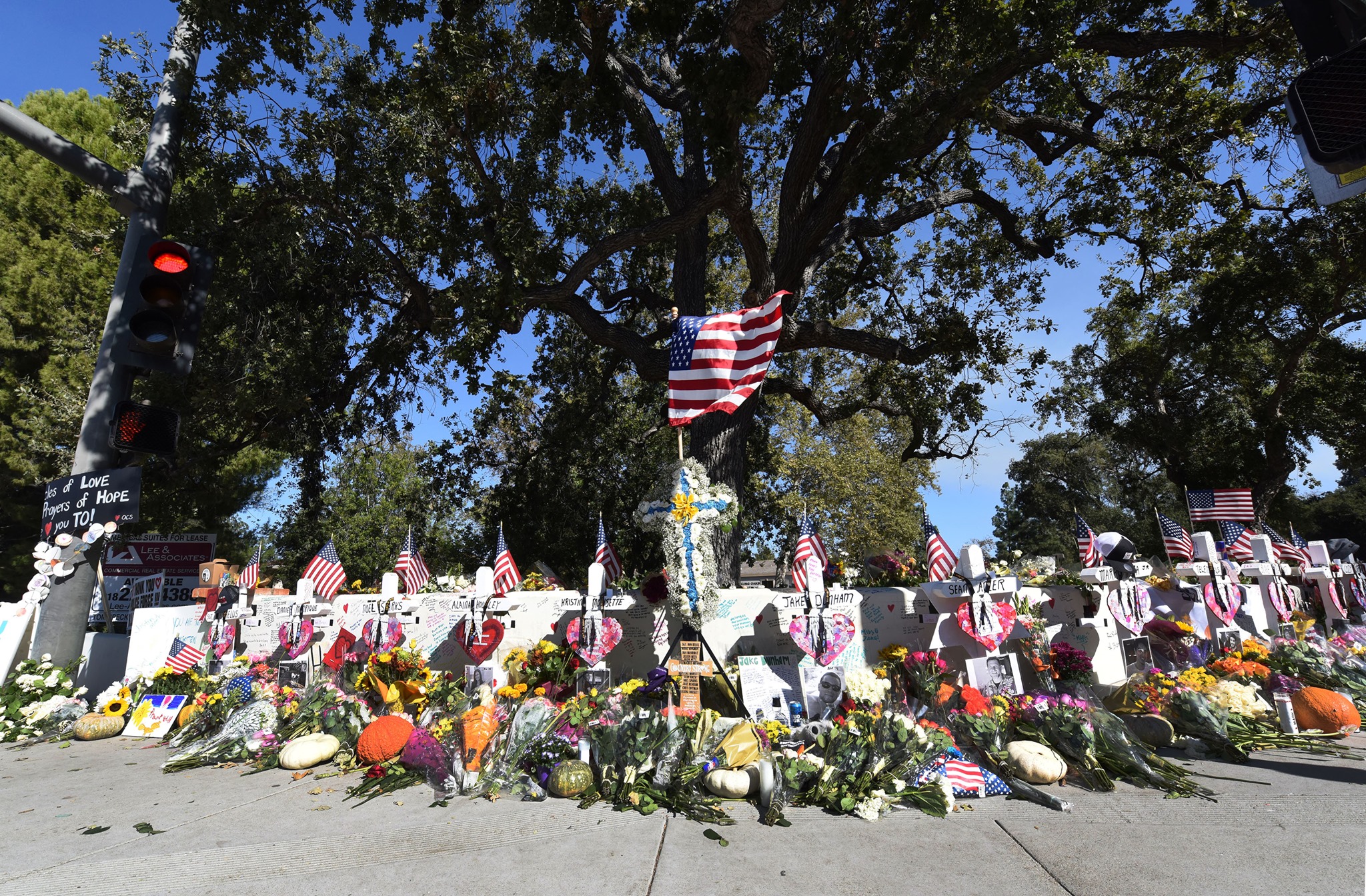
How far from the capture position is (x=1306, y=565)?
11.6 meters

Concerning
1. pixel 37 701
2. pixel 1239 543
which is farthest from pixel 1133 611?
pixel 37 701

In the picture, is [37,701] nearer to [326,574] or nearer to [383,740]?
[326,574]

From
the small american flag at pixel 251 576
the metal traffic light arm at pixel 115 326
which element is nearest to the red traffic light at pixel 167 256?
the metal traffic light arm at pixel 115 326

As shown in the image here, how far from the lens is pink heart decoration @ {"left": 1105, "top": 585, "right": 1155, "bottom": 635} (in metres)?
8.25

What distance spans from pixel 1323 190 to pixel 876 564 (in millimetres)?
7551

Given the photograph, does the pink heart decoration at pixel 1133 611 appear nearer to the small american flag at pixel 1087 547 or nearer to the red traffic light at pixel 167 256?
the small american flag at pixel 1087 547

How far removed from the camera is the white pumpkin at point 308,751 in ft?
22.2

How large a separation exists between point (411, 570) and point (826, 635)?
5.74m

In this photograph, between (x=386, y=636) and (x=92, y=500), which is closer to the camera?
(x=92, y=500)

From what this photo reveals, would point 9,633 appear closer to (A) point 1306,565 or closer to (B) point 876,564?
(B) point 876,564

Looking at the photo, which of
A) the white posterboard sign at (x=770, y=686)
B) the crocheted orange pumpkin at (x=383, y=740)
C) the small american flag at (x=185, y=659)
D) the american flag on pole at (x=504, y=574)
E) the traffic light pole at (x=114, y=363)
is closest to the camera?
the crocheted orange pumpkin at (x=383, y=740)

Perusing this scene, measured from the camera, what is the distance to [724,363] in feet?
23.5

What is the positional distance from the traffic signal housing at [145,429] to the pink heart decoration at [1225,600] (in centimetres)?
1214

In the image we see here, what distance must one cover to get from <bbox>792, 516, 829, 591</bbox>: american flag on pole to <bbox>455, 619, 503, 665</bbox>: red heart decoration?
11.3ft
